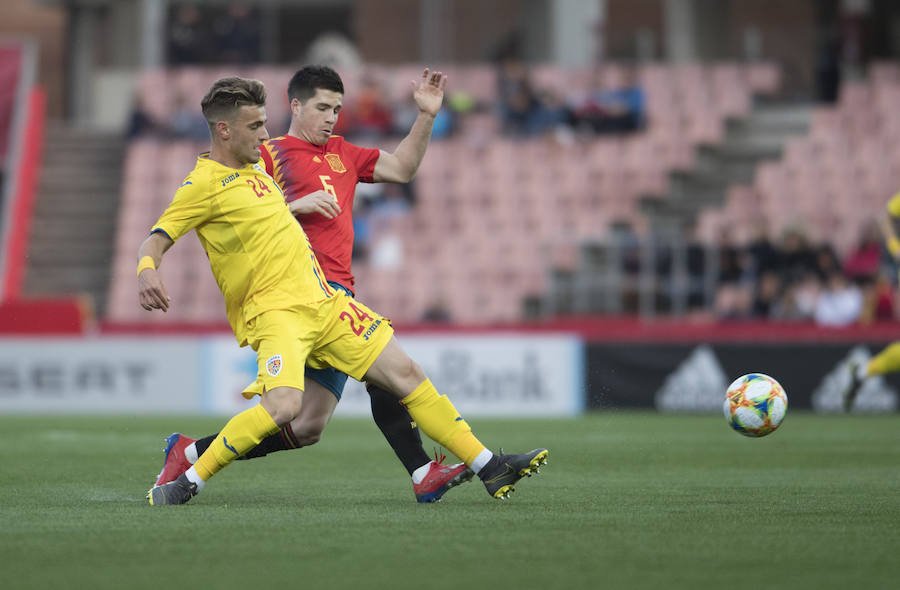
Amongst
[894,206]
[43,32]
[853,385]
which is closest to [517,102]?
[853,385]

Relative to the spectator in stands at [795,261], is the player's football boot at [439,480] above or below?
below

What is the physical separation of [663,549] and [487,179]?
16.1m

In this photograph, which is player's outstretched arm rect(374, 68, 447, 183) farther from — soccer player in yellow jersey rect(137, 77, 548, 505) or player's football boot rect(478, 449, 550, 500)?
player's football boot rect(478, 449, 550, 500)

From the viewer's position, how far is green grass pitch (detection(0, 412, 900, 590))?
4.70 meters

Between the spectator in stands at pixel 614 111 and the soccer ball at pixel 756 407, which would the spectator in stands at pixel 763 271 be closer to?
the spectator in stands at pixel 614 111

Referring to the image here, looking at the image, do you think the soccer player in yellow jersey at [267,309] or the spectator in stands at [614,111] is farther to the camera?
the spectator in stands at [614,111]

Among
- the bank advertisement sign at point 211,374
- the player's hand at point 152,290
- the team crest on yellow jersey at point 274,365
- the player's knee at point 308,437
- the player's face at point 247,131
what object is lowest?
the bank advertisement sign at point 211,374

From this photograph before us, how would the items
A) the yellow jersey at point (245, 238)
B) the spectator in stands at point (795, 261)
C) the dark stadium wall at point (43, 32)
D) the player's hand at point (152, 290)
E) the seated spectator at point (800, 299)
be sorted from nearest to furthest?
the player's hand at point (152, 290) → the yellow jersey at point (245, 238) → the seated spectator at point (800, 299) → the spectator in stands at point (795, 261) → the dark stadium wall at point (43, 32)

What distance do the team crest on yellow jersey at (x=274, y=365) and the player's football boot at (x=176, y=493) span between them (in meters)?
0.68

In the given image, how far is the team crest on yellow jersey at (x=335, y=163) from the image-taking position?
720 centimetres

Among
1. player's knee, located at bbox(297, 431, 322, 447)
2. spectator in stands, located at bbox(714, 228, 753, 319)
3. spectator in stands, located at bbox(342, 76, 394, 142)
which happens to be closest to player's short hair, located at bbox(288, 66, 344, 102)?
player's knee, located at bbox(297, 431, 322, 447)

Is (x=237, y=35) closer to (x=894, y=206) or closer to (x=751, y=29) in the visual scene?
(x=751, y=29)

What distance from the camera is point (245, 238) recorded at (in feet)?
21.7

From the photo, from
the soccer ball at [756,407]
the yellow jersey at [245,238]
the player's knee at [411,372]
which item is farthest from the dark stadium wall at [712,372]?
the yellow jersey at [245,238]
